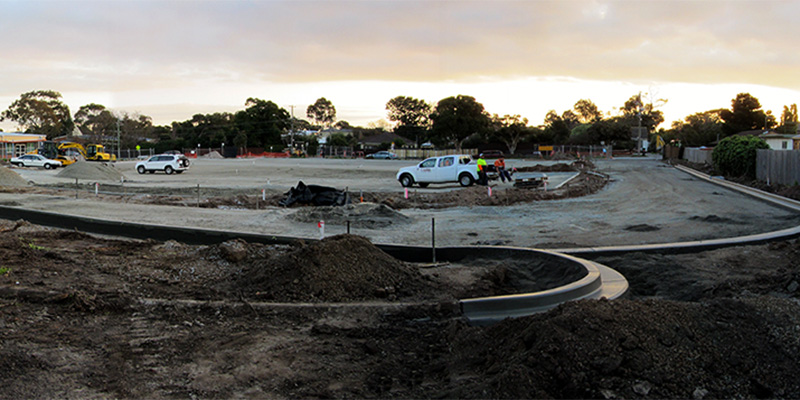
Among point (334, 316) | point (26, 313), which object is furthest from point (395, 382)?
point (26, 313)

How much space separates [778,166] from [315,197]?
2042cm

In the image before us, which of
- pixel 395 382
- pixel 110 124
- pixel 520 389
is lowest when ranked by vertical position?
pixel 395 382

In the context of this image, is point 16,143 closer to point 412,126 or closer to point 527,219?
point 412,126

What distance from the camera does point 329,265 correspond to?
7.31 metres

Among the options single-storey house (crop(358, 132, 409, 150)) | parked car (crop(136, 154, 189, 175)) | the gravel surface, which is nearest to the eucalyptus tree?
single-storey house (crop(358, 132, 409, 150))

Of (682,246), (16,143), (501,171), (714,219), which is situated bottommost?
(714,219)

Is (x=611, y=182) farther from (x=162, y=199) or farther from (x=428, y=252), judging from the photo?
(x=428, y=252)

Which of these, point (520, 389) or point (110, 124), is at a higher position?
point (110, 124)

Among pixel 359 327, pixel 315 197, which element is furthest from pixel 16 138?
pixel 359 327

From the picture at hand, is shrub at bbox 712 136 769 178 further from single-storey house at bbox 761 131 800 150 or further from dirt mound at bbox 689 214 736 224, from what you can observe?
single-storey house at bbox 761 131 800 150

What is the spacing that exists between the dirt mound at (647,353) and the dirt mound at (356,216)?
415 inches

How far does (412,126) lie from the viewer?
130m

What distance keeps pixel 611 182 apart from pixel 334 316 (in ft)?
95.5

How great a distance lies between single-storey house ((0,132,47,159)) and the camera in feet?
286
